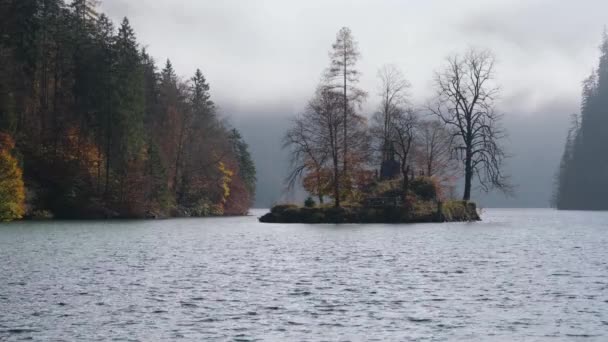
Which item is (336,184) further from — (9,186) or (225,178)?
(225,178)

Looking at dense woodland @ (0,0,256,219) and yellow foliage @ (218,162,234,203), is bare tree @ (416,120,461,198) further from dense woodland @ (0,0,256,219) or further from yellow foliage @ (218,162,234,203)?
dense woodland @ (0,0,256,219)

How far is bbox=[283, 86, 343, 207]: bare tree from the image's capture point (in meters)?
63.3

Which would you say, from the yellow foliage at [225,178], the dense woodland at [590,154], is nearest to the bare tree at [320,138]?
the yellow foliage at [225,178]

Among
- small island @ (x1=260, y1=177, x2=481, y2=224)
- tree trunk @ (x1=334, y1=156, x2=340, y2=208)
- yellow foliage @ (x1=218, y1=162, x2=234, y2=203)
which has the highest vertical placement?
yellow foliage @ (x1=218, y1=162, x2=234, y2=203)

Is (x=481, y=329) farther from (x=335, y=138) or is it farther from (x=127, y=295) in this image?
(x=335, y=138)

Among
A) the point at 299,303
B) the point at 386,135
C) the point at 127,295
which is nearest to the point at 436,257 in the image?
the point at 299,303

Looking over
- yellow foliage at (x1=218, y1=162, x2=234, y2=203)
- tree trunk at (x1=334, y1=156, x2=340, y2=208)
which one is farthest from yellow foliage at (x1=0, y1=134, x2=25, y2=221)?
yellow foliage at (x1=218, y1=162, x2=234, y2=203)

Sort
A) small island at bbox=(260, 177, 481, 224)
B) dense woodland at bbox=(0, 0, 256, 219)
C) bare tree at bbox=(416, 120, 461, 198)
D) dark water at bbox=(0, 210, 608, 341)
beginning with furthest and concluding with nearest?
bare tree at bbox=(416, 120, 461, 198), dense woodland at bbox=(0, 0, 256, 219), small island at bbox=(260, 177, 481, 224), dark water at bbox=(0, 210, 608, 341)

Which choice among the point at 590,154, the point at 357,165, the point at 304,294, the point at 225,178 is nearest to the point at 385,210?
the point at 357,165

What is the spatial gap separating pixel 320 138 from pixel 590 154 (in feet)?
384

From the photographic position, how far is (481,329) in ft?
46.5

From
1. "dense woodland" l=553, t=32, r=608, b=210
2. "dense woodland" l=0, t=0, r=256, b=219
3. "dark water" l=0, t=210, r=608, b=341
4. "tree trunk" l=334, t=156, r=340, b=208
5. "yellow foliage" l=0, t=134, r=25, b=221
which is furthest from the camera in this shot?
"dense woodland" l=553, t=32, r=608, b=210

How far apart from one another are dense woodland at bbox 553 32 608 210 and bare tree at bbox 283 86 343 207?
11106 centimetres

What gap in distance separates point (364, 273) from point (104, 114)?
6126 centimetres
